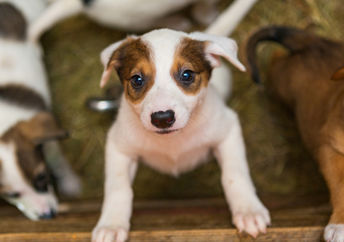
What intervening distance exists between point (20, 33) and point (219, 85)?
185 cm

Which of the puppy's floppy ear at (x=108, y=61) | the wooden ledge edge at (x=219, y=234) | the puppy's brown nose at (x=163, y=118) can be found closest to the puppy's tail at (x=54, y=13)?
the puppy's floppy ear at (x=108, y=61)

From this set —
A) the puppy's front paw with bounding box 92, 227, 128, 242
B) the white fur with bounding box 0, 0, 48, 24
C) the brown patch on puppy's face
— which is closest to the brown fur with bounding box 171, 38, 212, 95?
the brown patch on puppy's face

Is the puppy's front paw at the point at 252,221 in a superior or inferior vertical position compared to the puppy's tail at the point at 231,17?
inferior

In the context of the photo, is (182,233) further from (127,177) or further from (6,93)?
(6,93)

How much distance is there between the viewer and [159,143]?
2629 mm

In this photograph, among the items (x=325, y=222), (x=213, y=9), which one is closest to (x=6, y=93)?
(x=213, y=9)

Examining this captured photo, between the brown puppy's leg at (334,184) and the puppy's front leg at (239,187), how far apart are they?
335mm

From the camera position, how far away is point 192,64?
2.28 m

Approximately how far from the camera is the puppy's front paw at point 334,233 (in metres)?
2.18

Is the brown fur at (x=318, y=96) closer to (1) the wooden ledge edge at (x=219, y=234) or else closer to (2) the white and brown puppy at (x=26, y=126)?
(1) the wooden ledge edge at (x=219, y=234)

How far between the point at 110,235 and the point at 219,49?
115cm

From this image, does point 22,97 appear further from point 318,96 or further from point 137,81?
point 318,96

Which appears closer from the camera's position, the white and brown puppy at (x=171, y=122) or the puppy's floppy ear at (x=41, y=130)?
the white and brown puppy at (x=171, y=122)

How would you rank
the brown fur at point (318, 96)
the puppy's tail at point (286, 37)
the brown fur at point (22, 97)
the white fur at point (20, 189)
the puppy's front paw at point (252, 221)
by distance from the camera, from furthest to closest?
the brown fur at point (22, 97), the puppy's tail at point (286, 37), the white fur at point (20, 189), the brown fur at point (318, 96), the puppy's front paw at point (252, 221)
